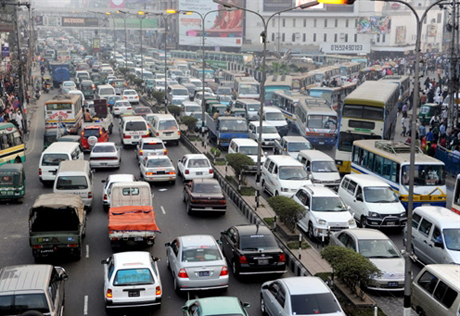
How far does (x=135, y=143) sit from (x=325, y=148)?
11.8m

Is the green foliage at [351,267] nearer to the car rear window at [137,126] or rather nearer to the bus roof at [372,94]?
the bus roof at [372,94]

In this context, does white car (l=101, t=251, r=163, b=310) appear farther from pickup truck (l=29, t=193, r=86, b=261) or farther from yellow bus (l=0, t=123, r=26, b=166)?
yellow bus (l=0, t=123, r=26, b=166)

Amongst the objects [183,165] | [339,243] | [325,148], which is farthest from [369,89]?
[339,243]

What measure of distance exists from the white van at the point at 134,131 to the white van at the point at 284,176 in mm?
12806

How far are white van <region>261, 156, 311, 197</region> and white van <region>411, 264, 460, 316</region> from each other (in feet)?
35.9

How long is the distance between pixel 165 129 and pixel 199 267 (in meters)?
24.6

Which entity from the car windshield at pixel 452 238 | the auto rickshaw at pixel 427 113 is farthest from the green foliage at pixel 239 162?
the auto rickshaw at pixel 427 113

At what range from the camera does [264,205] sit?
87.5 ft

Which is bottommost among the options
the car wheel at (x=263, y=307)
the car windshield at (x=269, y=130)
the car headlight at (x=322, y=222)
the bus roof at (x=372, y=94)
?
the car wheel at (x=263, y=307)

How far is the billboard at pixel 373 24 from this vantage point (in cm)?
13625

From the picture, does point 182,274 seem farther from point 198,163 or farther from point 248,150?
point 248,150

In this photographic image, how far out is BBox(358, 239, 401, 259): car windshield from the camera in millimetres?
18234

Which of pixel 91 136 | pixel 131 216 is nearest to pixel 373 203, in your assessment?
pixel 131 216

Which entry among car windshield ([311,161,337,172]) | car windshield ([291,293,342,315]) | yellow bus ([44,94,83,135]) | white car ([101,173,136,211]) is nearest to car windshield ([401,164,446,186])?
car windshield ([311,161,337,172])
